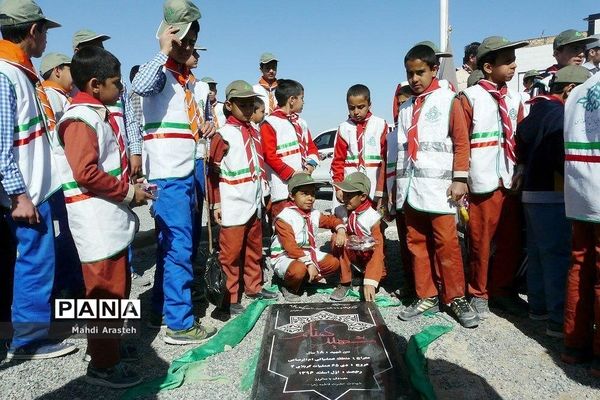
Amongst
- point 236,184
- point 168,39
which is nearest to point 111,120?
point 168,39

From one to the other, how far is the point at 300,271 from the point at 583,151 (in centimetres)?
233

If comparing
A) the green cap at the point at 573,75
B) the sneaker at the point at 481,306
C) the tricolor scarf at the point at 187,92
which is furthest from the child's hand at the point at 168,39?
the sneaker at the point at 481,306

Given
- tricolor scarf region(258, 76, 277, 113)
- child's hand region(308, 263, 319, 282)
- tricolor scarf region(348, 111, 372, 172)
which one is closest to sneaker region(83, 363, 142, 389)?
child's hand region(308, 263, 319, 282)

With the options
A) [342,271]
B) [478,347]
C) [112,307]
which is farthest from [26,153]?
[478,347]

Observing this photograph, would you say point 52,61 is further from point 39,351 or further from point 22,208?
point 39,351

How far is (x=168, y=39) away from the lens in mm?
3049

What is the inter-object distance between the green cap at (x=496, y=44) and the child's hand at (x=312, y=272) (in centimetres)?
222

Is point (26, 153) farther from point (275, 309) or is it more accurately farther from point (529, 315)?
point (529, 315)

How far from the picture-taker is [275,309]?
11.4ft

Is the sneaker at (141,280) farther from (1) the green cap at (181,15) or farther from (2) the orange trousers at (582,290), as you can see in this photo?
(2) the orange trousers at (582,290)

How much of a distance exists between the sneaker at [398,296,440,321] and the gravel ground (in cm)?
7

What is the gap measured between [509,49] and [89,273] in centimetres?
319

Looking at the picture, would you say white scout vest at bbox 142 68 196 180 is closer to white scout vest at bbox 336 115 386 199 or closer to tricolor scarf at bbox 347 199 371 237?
tricolor scarf at bbox 347 199 371 237

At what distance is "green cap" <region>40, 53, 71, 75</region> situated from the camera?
14.4ft
